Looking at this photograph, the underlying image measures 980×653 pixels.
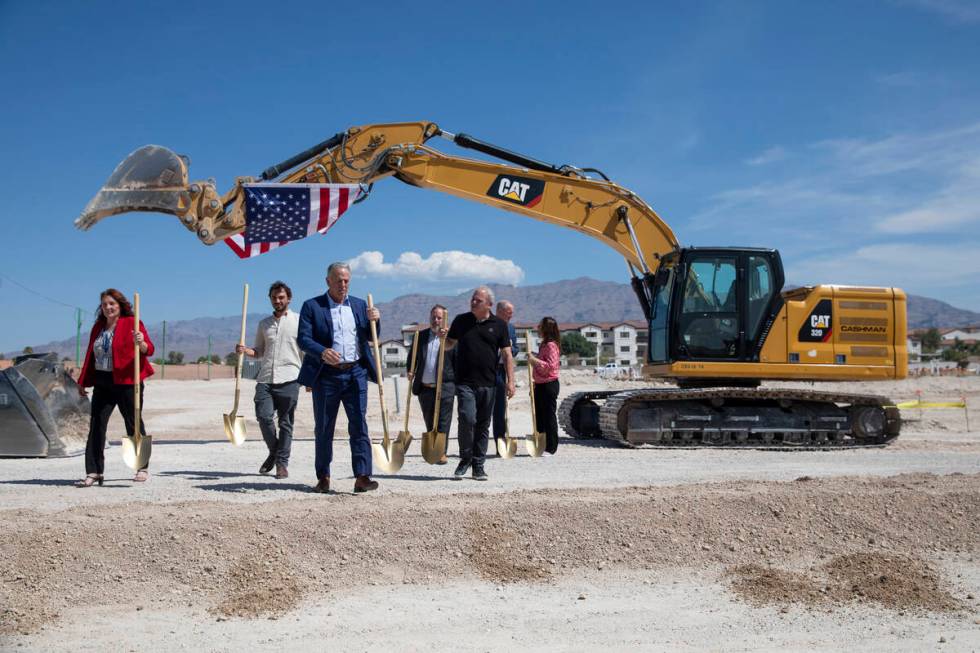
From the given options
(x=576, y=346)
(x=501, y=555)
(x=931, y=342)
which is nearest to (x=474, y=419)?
(x=501, y=555)

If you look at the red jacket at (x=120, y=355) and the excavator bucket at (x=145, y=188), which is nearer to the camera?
the red jacket at (x=120, y=355)

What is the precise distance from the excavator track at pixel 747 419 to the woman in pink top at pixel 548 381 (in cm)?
134

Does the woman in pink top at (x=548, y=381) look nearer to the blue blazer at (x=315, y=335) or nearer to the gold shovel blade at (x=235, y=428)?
the gold shovel blade at (x=235, y=428)

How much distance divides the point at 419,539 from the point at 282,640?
1.43 m

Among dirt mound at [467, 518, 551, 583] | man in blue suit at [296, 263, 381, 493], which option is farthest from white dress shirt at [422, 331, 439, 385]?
dirt mound at [467, 518, 551, 583]

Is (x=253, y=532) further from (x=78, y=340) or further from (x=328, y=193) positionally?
(x=78, y=340)

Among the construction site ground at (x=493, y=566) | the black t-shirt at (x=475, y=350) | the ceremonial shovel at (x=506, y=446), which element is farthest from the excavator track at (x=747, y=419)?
the black t-shirt at (x=475, y=350)

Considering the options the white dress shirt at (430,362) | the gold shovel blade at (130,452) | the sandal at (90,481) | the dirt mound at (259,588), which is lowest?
the dirt mound at (259,588)

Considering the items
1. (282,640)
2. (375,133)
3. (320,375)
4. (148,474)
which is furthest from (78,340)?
(282,640)

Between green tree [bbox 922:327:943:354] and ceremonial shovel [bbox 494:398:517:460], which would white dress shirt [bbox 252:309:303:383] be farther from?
green tree [bbox 922:327:943:354]

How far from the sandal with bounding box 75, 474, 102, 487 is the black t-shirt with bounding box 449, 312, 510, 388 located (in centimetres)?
349

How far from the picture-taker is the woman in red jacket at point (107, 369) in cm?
762

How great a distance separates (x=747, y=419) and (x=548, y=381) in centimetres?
328

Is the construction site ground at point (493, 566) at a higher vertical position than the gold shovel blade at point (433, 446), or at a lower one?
lower
